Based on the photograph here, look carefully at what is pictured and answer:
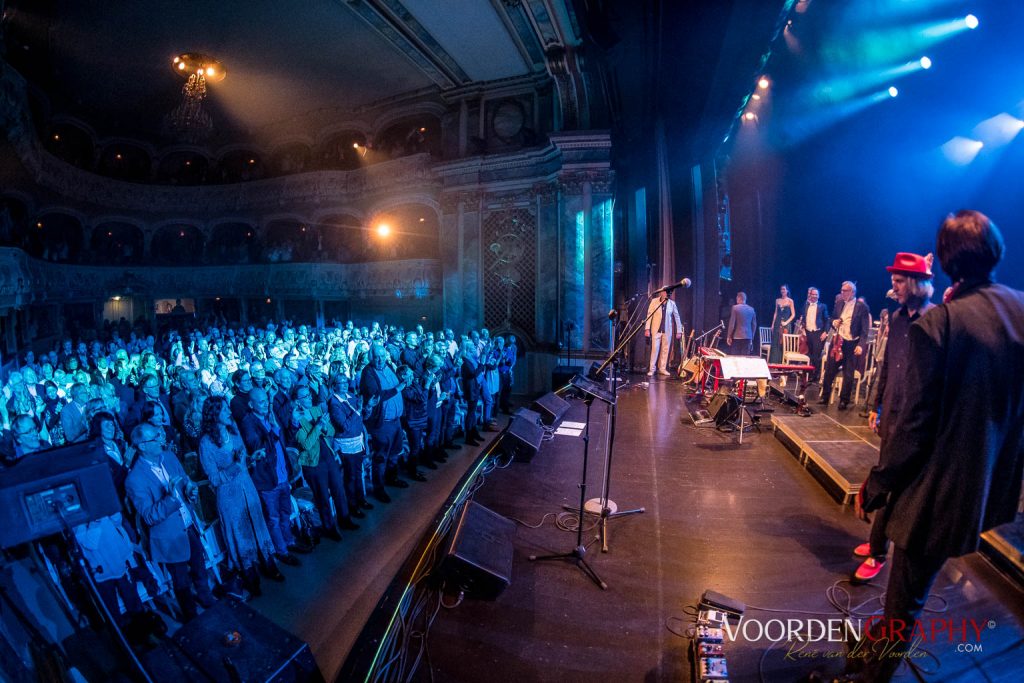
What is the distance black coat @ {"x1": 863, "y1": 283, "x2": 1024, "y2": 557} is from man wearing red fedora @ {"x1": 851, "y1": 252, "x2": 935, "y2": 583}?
20.6 inches

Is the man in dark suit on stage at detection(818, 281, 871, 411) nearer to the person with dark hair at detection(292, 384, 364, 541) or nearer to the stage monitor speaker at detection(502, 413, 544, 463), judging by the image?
the stage monitor speaker at detection(502, 413, 544, 463)

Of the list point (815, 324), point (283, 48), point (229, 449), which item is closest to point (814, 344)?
point (815, 324)

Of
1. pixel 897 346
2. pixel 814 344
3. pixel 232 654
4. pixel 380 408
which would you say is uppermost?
pixel 897 346

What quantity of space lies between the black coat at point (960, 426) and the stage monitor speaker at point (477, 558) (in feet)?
6.10

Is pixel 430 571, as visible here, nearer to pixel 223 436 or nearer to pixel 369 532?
pixel 223 436

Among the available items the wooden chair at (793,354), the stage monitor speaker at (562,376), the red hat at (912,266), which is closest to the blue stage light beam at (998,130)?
the wooden chair at (793,354)

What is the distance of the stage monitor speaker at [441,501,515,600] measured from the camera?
7.77ft

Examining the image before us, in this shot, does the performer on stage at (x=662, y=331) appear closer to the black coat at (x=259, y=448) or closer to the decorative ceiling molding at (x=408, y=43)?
the black coat at (x=259, y=448)

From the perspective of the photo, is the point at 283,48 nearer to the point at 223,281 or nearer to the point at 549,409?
the point at 223,281

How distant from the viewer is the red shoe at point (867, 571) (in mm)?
2619

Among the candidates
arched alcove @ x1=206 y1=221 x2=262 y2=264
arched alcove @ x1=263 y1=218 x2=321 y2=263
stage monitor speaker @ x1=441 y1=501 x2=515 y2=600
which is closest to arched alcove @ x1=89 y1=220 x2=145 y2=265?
arched alcove @ x1=206 y1=221 x2=262 y2=264

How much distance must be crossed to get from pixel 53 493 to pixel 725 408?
234 inches

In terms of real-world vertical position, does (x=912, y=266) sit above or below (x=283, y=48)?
below

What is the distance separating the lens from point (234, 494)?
414 centimetres
